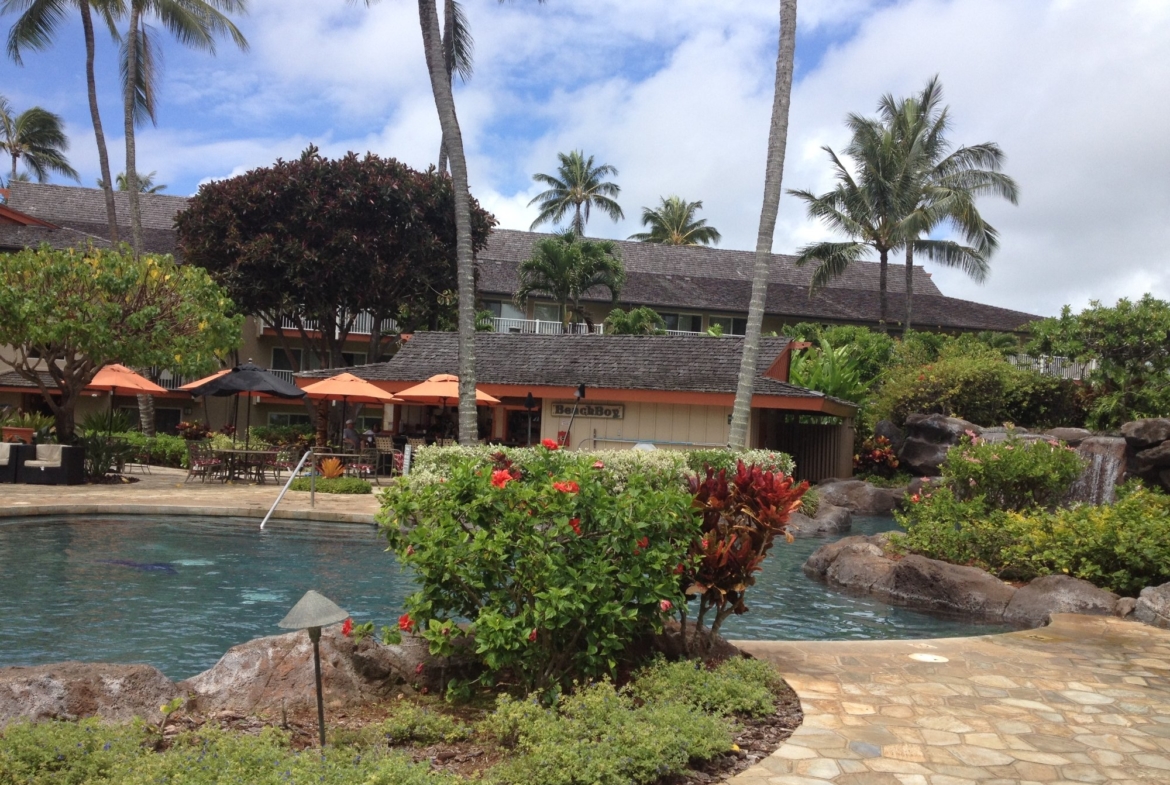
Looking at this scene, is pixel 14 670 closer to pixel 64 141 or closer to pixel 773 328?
pixel 773 328

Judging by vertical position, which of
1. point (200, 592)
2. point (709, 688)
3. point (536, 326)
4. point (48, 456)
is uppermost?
point (536, 326)

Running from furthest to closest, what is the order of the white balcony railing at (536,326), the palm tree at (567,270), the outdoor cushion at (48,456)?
the white balcony railing at (536,326), the palm tree at (567,270), the outdoor cushion at (48,456)

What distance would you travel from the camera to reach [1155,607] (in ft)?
30.5

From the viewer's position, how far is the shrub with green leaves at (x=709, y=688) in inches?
217

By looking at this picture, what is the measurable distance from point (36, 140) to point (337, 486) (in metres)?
41.8

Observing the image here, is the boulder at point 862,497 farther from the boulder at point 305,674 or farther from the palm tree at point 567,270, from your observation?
the boulder at point 305,674

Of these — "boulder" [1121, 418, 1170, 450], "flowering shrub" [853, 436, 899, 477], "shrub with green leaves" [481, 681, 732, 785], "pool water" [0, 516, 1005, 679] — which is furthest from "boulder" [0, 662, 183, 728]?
"flowering shrub" [853, 436, 899, 477]

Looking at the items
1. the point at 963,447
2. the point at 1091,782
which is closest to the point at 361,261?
the point at 963,447

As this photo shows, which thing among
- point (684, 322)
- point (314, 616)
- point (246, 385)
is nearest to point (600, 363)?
point (246, 385)

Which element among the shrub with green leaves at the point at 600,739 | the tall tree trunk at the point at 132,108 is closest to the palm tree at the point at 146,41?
the tall tree trunk at the point at 132,108

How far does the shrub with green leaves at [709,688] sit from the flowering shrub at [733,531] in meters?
0.51

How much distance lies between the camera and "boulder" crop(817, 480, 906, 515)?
23.0m

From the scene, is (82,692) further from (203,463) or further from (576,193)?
(576,193)

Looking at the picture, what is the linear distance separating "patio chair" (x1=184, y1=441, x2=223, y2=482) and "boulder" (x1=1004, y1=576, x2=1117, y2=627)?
16.4 metres
